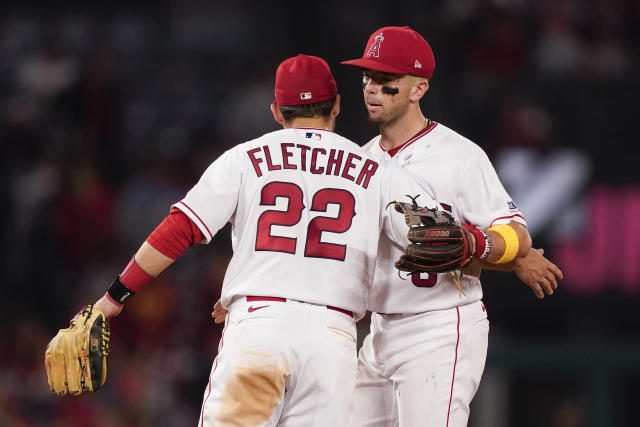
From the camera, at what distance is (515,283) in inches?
319

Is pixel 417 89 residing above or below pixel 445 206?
above

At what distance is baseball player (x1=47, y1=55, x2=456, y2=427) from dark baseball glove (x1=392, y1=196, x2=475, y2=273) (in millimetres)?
178

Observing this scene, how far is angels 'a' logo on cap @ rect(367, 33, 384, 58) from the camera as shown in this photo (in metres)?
4.10

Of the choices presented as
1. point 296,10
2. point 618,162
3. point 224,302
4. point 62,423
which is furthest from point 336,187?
point 296,10

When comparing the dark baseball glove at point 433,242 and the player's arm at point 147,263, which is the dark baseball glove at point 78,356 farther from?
the dark baseball glove at point 433,242

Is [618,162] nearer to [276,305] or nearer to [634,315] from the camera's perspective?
[634,315]

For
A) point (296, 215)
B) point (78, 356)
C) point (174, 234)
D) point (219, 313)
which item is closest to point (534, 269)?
point (296, 215)

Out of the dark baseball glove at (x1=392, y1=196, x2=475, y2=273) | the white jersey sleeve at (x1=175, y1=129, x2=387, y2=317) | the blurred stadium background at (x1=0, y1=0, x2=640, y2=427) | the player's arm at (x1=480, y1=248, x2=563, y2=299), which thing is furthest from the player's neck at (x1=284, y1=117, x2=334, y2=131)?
the blurred stadium background at (x1=0, y1=0, x2=640, y2=427)

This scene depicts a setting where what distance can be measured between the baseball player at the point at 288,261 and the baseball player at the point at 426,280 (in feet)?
0.79

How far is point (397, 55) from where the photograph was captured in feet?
13.4

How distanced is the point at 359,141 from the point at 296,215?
4.44 m

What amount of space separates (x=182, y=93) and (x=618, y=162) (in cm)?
424

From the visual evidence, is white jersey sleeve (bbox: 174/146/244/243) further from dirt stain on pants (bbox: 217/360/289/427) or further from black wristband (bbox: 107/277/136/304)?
dirt stain on pants (bbox: 217/360/289/427)

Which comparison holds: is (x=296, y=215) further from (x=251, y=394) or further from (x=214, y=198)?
(x=251, y=394)
